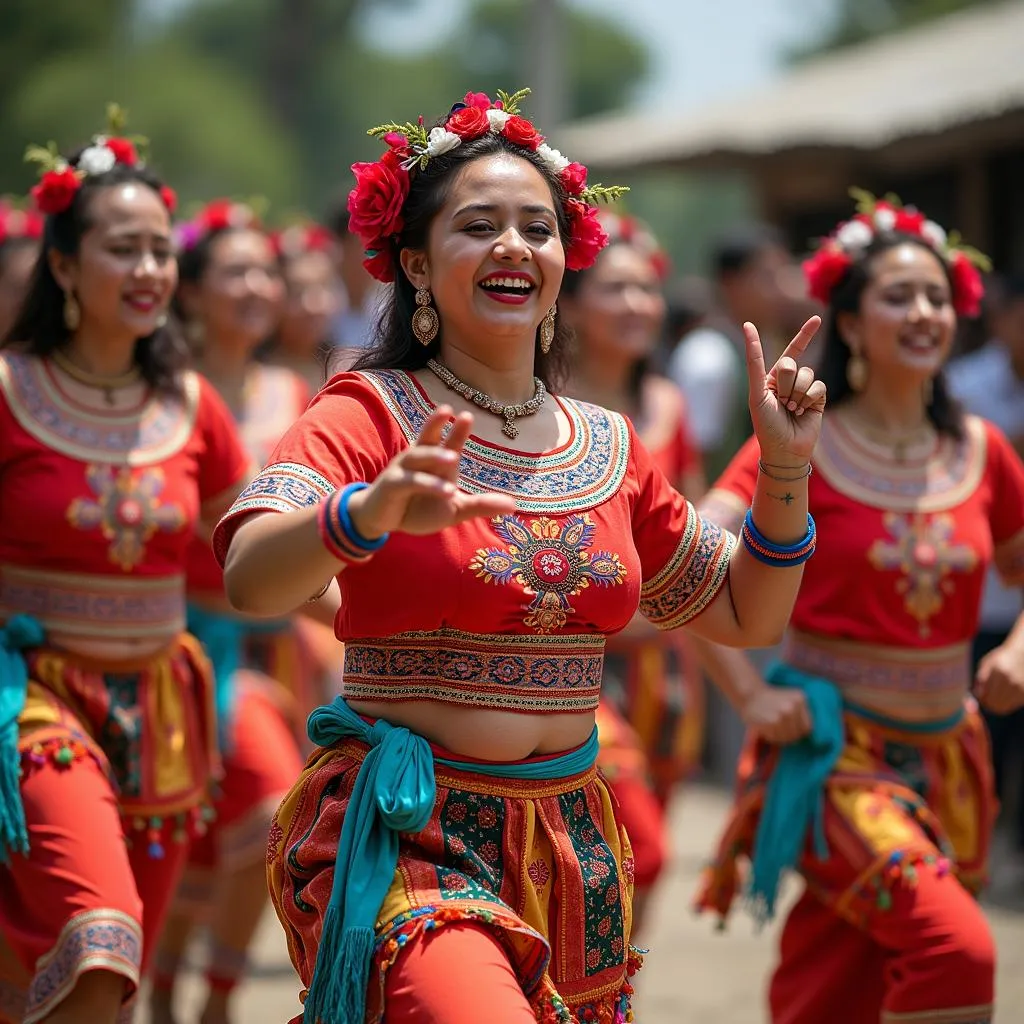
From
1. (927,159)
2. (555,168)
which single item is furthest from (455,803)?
(927,159)

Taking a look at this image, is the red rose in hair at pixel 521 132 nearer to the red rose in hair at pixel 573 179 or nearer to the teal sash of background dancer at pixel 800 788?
the red rose in hair at pixel 573 179

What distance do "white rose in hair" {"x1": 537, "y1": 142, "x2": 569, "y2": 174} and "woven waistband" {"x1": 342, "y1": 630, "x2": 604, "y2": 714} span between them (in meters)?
0.90

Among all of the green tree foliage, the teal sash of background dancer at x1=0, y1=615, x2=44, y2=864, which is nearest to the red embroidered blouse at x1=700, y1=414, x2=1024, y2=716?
the teal sash of background dancer at x1=0, y1=615, x2=44, y2=864

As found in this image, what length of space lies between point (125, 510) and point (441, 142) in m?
1.52

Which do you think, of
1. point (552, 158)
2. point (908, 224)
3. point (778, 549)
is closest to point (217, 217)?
point (908, 224)

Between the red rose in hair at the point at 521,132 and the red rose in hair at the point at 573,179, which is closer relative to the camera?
the red rose in hair at the point at 521,132

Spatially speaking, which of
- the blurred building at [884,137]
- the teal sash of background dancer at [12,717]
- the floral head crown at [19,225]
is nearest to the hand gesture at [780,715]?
the teal sash of background dancer at [12,717]

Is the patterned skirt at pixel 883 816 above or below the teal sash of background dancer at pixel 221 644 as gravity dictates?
below

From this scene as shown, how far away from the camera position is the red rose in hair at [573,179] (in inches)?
138

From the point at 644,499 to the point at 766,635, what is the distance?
35cm

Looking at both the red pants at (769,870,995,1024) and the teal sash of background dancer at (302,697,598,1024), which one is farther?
the red pants at (769,870,995,1024)

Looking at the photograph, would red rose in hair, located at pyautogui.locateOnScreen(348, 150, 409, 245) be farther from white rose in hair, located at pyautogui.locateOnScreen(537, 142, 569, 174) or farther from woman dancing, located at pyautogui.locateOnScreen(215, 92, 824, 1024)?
white rose in hair, located at pyautogui.locateOnScreen(537, 142, 569, 174)

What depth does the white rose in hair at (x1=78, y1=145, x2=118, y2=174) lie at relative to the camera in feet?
15.5

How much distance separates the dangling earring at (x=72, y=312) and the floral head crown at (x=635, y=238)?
87.2 inches
